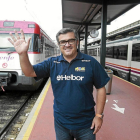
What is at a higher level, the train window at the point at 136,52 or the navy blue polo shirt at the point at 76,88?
the train window at the point at 136,52

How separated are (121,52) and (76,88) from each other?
398 inches

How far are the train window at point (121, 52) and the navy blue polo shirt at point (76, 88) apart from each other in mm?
9200

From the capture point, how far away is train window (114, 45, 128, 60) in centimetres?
1025

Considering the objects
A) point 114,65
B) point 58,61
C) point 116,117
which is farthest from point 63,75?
point 114,65

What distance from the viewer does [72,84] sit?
163 centimetres

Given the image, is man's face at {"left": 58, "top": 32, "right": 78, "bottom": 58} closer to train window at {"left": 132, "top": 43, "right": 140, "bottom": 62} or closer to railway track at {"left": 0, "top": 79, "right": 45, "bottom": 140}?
railway track at {"left": 0, "top": 79, "right": 45, "bottom": 140}

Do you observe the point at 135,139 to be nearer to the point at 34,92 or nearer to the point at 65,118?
the point at 65,118

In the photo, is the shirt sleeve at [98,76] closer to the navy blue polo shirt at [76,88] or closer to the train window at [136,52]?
the navy blue polo shirt at [76,88]

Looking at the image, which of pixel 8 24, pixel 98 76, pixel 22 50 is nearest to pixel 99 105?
pixel 98 76

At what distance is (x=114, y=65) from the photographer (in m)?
12.2

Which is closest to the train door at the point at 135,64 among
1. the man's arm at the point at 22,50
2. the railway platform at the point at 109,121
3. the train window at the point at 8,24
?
the railway platform at the point at 109,121

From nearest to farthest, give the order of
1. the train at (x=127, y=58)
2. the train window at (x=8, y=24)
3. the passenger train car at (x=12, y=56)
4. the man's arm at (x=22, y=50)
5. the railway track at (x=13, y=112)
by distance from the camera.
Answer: the man's arm at (x=22, y=50) → the railway track at (x=13, y=112) → the passenger train car at (x=12, y=56) → the train window at (x=8, y=24) → the train at (x=127, y=58)

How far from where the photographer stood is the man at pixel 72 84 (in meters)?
1.63

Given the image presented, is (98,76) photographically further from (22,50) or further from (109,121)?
(109,121)
